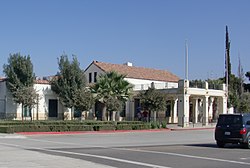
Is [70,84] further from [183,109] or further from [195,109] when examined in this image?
[195,109]

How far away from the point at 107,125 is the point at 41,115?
1084cm

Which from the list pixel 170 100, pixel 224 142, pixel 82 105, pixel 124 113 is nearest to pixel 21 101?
pixel 82 105

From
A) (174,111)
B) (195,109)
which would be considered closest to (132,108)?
(174,111)

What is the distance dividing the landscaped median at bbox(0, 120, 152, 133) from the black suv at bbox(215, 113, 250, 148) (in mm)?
17232

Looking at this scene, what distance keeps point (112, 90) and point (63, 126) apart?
9791 mm

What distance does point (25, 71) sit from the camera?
148ft

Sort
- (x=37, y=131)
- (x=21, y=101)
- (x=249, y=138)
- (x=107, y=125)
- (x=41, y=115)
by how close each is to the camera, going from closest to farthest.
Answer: (x=249, y=138), (x=37, y=131), (x=107, y=125), (x=21, y=101), (x=41, y=115)

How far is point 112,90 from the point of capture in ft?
148

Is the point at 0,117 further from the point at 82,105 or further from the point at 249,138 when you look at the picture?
the point at 249,138

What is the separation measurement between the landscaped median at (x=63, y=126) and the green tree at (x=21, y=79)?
7.47 m

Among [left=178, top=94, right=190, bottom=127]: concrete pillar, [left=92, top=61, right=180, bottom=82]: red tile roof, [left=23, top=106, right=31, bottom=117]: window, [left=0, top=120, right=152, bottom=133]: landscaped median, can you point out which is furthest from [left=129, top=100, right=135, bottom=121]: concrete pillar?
[left=23, top=106, right=31, bottom=117]: window

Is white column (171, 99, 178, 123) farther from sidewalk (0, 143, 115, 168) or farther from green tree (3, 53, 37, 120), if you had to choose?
sidewalk (0, 143, 115, 168)

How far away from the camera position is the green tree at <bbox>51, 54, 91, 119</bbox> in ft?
151

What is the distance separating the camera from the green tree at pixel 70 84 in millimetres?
46062
